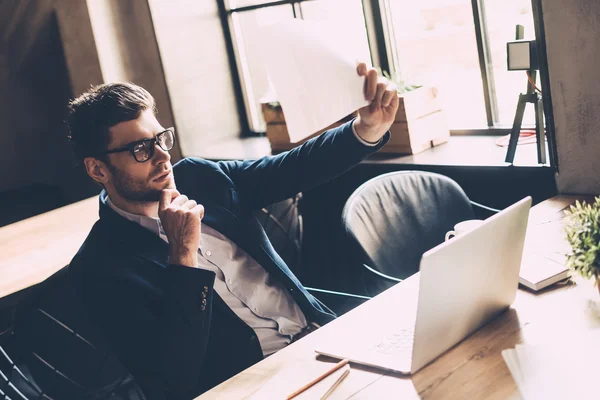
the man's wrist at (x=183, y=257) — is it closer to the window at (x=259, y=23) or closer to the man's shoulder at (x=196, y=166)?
the man's shoulder at (x=196, y=166)

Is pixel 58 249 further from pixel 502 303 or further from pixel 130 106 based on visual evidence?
pixel 502 303

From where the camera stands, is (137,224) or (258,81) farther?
(258,81)

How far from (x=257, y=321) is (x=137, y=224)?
449mm

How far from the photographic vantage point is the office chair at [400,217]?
211cm

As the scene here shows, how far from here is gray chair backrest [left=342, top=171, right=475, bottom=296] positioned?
2.14 m

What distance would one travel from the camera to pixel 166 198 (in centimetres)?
179

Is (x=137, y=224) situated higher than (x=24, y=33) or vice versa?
(x=24, y=33)

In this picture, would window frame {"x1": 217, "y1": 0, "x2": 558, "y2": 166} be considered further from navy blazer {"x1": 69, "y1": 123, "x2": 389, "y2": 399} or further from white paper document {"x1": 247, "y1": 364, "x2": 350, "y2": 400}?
white paper document {"x1": 247, "y1": 364, "x2": 350, "y2": 400}

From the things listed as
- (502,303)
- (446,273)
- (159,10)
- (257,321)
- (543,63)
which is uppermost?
(159,10)

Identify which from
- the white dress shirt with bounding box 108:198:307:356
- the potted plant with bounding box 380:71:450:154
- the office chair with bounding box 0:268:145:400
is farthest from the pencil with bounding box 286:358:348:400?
the potted plant with bounding box 380:71:450:154

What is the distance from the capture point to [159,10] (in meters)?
3.85

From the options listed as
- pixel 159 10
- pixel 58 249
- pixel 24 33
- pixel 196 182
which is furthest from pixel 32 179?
pixel 196 182

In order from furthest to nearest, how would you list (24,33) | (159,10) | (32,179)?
(32,179), (24,33), (159,10)

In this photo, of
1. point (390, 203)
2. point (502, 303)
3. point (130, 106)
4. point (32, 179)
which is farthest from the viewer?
point (32, 179)
